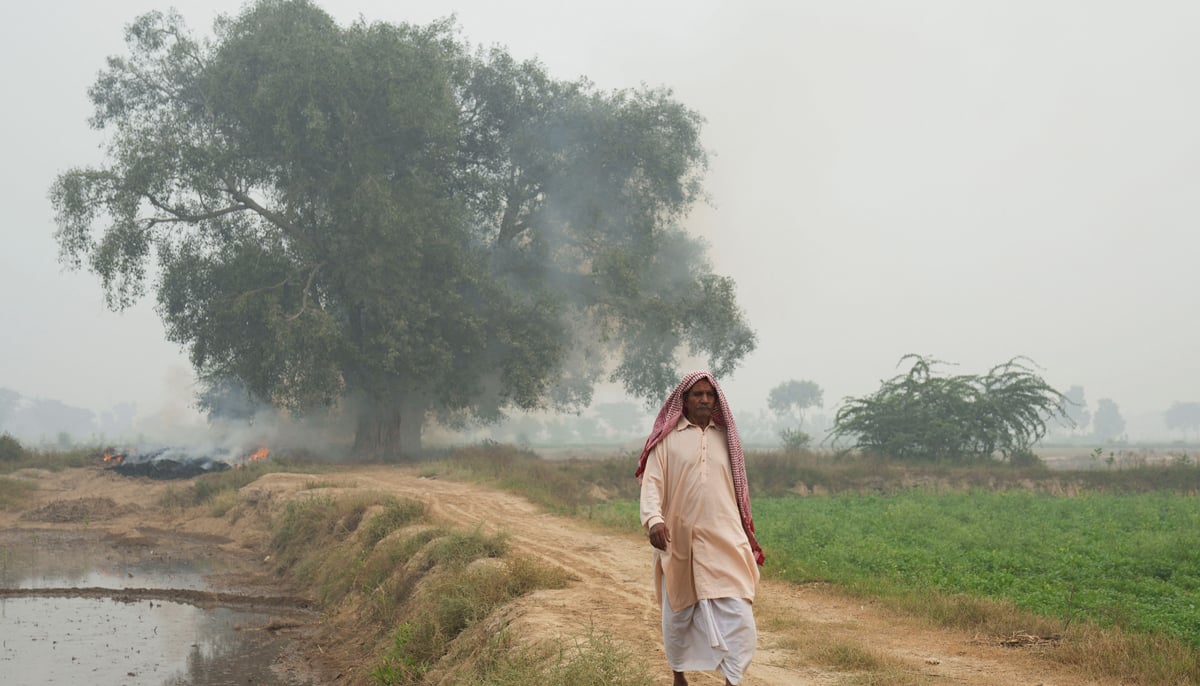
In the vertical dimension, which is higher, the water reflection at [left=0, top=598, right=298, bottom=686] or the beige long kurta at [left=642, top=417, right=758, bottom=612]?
the beige long kurta at [left=642, top=417, right=758, bottom=612]

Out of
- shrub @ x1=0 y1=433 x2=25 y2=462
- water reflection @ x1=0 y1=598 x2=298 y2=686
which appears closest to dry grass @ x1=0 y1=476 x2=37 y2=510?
shrub @ x1=0 y1=433 x2=25 y2=462

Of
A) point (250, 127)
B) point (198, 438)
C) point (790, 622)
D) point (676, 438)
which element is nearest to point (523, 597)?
point (790, 622)

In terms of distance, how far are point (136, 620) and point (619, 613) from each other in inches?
303

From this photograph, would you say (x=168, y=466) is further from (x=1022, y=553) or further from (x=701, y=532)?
(x=701, y=532)

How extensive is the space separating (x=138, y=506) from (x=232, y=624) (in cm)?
1348

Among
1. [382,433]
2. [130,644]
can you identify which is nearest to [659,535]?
[130,644]

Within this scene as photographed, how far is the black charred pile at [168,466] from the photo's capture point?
29656 mm

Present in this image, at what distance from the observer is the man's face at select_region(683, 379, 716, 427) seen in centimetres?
654

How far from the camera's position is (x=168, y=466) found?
97.8 ft

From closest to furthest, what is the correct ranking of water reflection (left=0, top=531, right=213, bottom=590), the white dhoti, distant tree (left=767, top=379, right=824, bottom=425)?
the white dhoti < water reflection (left=0, top=531, right=213, bottom=590) < distant tree (left=767, top=379, right=824, bottom=425)

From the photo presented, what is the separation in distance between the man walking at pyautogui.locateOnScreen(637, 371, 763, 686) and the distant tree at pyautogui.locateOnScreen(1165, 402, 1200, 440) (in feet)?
582

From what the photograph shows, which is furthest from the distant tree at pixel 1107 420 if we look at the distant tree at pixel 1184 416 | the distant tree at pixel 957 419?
the distant tree at pixel 957 419

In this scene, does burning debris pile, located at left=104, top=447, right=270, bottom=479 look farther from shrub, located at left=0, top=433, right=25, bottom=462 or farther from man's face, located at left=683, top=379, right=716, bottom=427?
man's face, located at left=683, top=379, right=716, bottom=427

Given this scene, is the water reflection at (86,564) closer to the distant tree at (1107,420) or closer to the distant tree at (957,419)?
the distant tree at (957,419)
